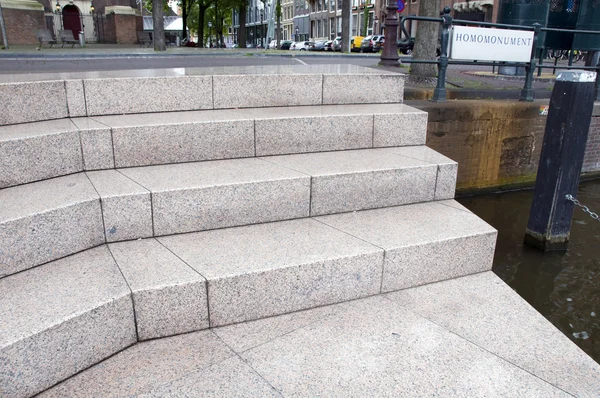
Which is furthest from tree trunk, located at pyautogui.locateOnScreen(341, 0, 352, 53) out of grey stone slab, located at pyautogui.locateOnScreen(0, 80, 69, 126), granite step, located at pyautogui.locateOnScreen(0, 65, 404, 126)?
grey stone slab, located at pyautogui.locateOnScreen(0, 80, 69, 126)

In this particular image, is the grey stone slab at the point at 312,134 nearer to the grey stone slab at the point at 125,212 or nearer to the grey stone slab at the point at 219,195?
the grey stone slab at the point at 219,195

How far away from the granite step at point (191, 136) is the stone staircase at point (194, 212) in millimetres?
12

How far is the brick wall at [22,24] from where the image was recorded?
2359 cm

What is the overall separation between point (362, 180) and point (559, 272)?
2.43 metres

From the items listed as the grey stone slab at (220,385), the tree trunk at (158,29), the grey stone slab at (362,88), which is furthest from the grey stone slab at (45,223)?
the tree trunk at (158,29)

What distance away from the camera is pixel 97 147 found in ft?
12.2

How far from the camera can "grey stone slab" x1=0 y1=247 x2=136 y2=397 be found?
219cm

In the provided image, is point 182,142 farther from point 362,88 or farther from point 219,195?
point 362,88

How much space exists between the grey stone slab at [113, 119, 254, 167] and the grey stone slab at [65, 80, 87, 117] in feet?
2.70

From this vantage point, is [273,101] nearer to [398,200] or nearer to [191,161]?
[191,161]

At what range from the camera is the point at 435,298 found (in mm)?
3264

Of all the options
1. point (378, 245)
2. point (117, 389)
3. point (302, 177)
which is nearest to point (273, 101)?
point (302, 177)

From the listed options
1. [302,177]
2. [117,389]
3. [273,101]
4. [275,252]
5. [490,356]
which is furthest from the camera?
[273,101]

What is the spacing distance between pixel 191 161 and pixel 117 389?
2135 millimetres
